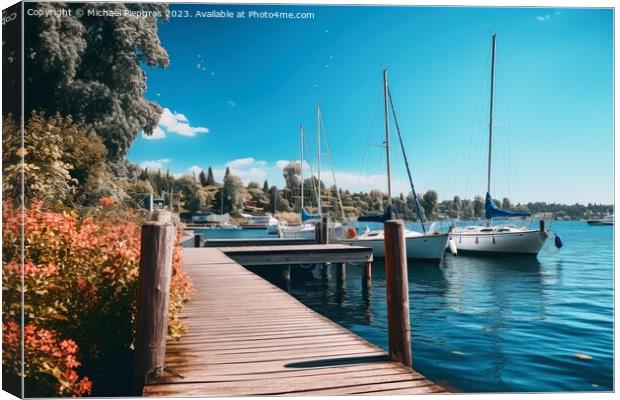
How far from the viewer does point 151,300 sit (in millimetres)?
4520

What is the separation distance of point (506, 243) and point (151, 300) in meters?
29.3

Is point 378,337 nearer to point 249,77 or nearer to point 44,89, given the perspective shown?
point 249,77

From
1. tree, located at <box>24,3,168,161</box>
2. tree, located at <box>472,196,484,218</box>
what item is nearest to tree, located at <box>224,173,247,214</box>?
tree, located at <box>472,196,484,218</box>

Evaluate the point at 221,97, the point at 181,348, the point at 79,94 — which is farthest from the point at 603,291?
the point at 79,94

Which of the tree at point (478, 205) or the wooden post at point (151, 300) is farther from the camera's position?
the tree at point (478, 205)

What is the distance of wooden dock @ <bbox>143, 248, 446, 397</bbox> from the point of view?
14.3 feet

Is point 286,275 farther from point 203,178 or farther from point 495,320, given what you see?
point 203,178

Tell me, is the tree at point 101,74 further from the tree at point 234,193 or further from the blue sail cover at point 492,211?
the tree at point 234,193

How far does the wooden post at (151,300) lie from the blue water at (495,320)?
16.4 feet

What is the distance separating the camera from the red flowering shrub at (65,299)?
4855mm

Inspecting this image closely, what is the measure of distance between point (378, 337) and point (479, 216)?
1427cm

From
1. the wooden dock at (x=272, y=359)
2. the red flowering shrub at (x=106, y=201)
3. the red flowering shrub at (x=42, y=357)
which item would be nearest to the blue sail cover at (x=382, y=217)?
the red flowering shrub at (x=106, y=201)

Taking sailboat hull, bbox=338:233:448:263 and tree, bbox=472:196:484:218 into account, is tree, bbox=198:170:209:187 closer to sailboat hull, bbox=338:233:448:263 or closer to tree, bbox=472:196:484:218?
sailboat hull, bbox=338:233:448:263

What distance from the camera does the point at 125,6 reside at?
6.41 meters
